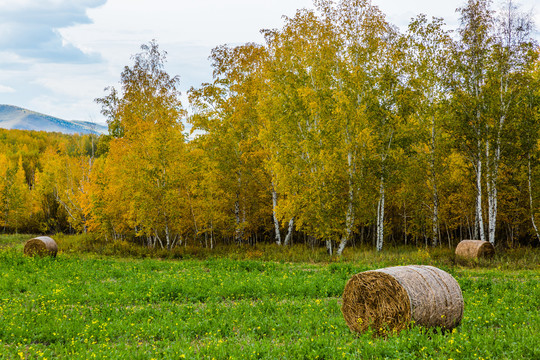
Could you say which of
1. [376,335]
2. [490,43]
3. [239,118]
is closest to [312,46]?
[239,118]

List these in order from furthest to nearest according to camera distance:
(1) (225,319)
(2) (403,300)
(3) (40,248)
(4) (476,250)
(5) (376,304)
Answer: (3) (40,248)
(4) (476,250)
(1) (225,319)
(5) (376,304)
(2) (403,300)

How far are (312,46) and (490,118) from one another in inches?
538

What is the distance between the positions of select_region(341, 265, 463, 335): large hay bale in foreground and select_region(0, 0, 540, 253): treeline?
55.6ft

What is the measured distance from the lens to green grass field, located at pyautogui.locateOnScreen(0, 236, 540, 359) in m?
7.39

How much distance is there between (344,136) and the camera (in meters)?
27.5

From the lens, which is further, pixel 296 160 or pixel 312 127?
pixel 312 127

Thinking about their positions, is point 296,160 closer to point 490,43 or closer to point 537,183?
point 490,43

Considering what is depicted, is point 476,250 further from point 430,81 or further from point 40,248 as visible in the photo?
point 40,248

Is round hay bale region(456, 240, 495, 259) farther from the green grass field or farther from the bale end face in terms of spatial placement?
the bale end face

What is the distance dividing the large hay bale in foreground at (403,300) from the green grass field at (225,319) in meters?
0.40

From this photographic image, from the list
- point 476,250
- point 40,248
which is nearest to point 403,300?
point 476,250

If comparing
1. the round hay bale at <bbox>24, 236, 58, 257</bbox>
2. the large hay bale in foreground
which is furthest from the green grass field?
the round hay bale at <bbox>24, 236, 58, 257</bbox>

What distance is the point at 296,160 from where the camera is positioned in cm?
2794

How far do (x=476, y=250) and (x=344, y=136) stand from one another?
11.1 m
